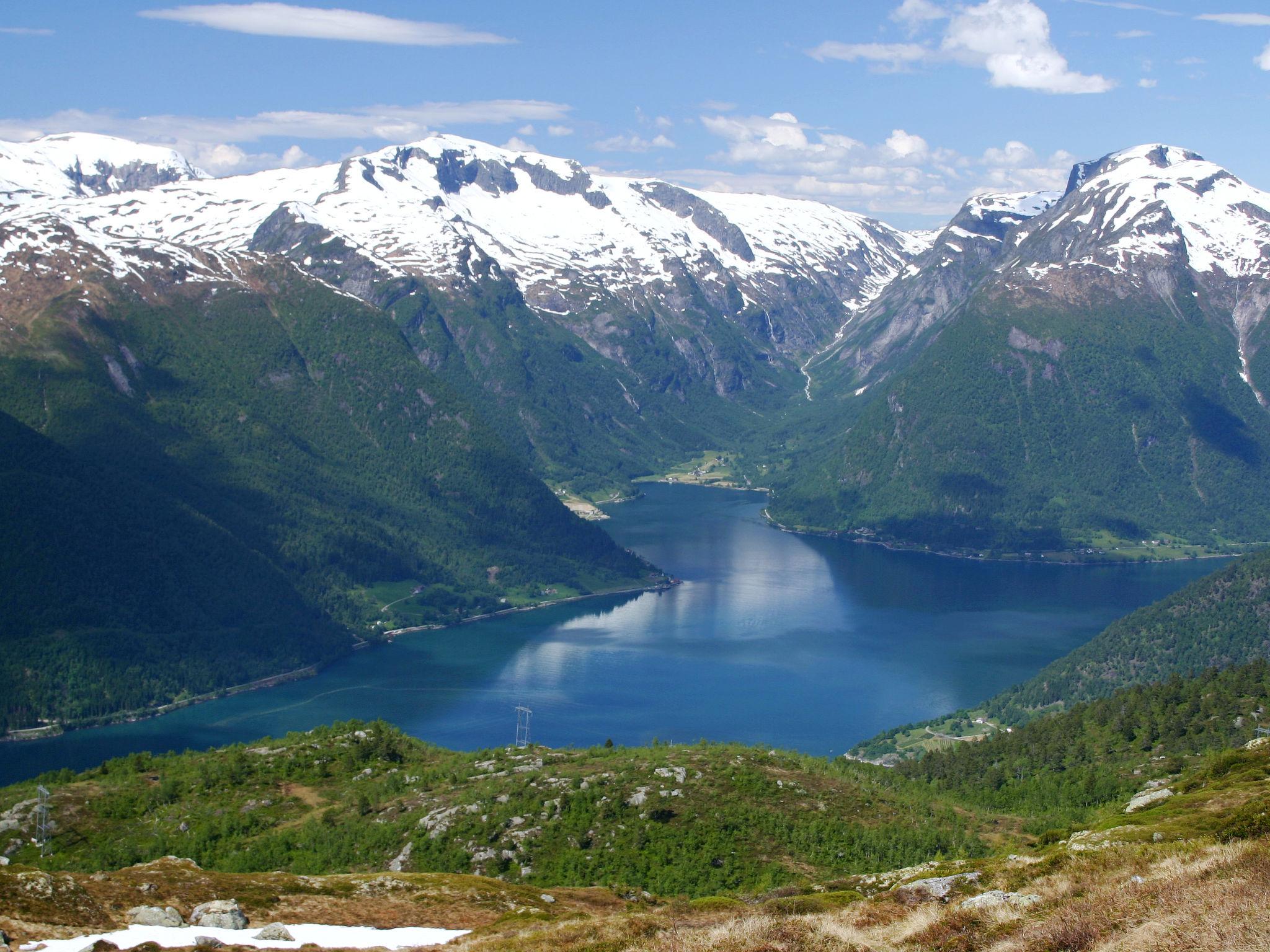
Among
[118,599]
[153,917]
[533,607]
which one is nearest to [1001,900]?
[153,917]

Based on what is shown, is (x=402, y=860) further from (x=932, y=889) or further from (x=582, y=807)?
(x=932, y=889)

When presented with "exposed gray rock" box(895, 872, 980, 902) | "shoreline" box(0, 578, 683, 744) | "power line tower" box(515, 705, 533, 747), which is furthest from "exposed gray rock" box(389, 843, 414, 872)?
"shoreline" box(0, 578, 683, 744)

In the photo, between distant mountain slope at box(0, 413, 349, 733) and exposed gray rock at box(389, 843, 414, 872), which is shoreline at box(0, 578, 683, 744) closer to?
distant mountain slope at box(0, 413, 349, 733)

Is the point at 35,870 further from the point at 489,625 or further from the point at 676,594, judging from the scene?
the point at 676,594

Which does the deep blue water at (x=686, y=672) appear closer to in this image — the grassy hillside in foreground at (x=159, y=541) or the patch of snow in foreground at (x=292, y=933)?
the grassy hillside in foreground at (x=159, y=541)

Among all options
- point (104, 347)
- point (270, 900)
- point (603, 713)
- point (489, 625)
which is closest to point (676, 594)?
point (489, 625)
